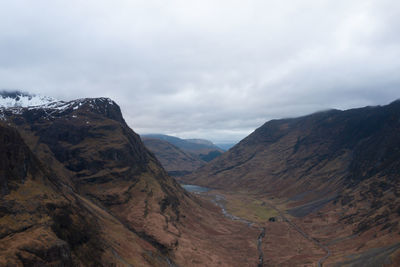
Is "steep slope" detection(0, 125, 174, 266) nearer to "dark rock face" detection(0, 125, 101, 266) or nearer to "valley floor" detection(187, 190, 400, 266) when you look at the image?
"dark rock face" detection(0, 125, 101, 266)

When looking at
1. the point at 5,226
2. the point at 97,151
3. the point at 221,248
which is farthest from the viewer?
the point at 97,151

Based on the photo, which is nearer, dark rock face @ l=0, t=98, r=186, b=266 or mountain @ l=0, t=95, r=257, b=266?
mountain @ l=0, t=95, r=257, b=266

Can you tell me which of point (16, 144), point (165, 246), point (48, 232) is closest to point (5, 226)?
point (48, 232)

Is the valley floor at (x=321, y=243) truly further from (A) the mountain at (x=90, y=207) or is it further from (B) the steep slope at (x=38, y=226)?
(B) the steep slope at (x=38, y=226)

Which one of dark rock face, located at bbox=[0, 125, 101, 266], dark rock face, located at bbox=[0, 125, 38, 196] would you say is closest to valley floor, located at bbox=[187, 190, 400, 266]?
dark rock face, located at bbox=[0, 125, 101, 266]

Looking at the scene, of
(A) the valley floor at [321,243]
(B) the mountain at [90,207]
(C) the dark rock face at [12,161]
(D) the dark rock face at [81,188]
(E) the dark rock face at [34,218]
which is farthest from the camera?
(A) the valley floor at [321,243]

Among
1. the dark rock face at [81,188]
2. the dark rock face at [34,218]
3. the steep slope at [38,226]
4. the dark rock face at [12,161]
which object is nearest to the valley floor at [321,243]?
the dark rock face at [81,188]

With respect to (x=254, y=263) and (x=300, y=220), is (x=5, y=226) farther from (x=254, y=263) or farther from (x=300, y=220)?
(x=300, y=220)

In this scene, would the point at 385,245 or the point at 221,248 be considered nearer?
the point at 385,245
